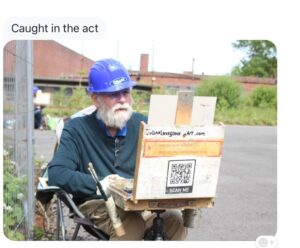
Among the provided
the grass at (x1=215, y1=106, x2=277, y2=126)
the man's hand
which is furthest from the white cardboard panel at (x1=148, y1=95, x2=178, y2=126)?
the grass at (x1=215, y1=106, x2=277, y2=126)

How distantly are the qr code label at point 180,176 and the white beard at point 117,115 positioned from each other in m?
0.50

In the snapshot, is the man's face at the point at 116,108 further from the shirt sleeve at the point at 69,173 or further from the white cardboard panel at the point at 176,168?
the white cardboard panel at the point at 176,168

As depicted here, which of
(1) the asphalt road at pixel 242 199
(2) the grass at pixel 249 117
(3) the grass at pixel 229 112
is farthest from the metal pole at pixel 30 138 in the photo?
(2) the grass at pixel 249 117

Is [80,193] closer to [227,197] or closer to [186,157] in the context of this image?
[186,157]

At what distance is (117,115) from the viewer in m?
2.54

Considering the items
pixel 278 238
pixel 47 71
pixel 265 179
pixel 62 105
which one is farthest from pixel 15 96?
pixel 47 71

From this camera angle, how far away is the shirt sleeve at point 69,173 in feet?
7.77

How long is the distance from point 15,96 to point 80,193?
1104mm

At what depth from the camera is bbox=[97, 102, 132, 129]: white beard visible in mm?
2543

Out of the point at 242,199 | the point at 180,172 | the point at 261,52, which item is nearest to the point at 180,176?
the point at 180,172

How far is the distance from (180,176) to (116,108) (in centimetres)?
54

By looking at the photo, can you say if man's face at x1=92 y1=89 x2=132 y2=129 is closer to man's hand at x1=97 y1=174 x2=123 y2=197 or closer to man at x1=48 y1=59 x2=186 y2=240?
man at x1=48 y1=59 x2=186 y2=240

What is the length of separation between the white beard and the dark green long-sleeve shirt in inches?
3.0

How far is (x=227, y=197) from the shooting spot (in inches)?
217
